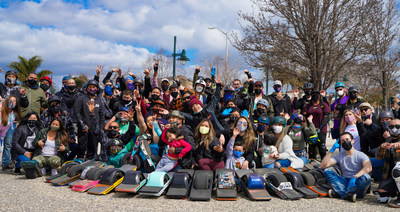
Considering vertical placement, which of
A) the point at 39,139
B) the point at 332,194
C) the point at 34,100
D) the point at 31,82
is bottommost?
the point at 332,194

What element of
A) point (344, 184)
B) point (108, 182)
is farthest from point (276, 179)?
point (108, 182)

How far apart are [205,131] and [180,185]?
135 centimetres

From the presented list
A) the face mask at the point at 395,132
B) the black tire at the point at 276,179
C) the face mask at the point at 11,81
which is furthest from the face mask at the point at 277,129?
the face mask at the point at 11,81

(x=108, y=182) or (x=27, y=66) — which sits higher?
(x=27, y=66)

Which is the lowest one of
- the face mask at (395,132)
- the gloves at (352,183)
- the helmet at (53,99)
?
the gloves at (352,183)

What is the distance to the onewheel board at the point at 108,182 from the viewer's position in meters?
5.51

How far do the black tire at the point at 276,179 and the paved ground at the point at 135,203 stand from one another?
12.3 inches

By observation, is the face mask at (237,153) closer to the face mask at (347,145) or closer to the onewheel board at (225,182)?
the onewheel board at (225,182)

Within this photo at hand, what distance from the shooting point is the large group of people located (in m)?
5.88

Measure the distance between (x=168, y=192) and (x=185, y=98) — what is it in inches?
134

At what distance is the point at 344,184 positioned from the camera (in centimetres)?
555

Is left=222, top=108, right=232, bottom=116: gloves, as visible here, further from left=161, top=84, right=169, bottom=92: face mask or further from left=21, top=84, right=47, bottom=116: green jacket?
left=21, top=84, right=47, bottom=116: green jacket

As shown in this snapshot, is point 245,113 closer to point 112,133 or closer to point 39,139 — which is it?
point 112,133

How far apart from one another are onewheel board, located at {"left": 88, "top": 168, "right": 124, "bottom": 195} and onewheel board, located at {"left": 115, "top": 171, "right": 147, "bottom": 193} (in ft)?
0.81
